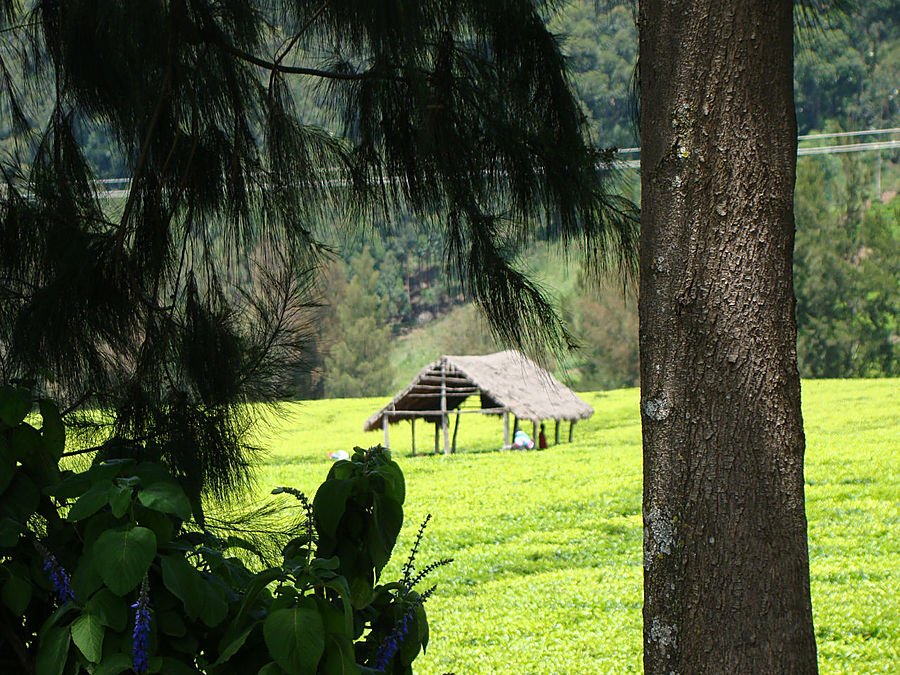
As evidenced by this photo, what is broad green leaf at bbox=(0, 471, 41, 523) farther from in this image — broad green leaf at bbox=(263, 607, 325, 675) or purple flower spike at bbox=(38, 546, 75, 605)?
broad green leaf at bbox=(263, 607, 325, 675)

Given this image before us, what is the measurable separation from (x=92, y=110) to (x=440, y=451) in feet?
61.6

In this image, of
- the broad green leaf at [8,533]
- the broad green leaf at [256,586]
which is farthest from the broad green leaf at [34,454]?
the broad green leaf at [256,586]

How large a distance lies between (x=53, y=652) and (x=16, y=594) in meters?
0.10

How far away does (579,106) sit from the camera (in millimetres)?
2500

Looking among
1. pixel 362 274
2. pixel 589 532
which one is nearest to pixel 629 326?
pixel 362 274

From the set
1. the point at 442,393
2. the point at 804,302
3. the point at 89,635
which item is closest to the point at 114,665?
the point at 89,635

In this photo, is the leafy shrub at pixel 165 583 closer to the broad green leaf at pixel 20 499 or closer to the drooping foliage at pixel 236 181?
the broad green leaf at pixel 20 499

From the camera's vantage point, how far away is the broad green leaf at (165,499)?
3.77ft

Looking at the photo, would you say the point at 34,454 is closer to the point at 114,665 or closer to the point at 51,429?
the point at 51,429

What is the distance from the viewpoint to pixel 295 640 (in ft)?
3.53

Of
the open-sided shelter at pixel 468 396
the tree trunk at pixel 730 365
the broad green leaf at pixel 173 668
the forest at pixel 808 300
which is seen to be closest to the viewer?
the broad green leaf at pixel 173 668

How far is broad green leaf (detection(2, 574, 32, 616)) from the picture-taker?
117 cm

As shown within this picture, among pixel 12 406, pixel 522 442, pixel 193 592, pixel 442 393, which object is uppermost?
pixel 12 406

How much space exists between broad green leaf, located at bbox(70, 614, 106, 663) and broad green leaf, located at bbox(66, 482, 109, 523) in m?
0.13
